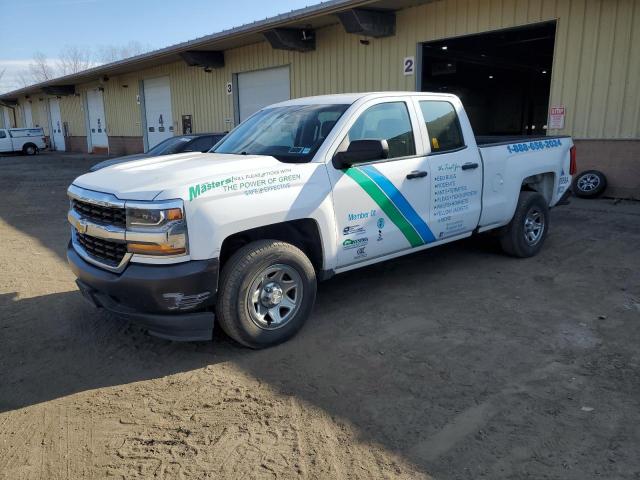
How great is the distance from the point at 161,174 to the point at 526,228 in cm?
453

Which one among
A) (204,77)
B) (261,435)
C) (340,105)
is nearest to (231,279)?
(261,435)

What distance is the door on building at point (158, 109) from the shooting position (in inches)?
956

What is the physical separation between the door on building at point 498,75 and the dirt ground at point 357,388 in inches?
346

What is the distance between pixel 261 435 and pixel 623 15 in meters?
10.6

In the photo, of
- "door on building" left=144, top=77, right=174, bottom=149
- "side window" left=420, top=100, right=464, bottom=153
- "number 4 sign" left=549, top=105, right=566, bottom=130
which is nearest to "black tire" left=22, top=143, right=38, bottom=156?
"door on building" left=144, top=77, right=174, bottom=149

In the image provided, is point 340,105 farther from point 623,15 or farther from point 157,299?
point 623,15

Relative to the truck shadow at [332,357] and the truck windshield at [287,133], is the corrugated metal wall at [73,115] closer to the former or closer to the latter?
the truck windshield at [287,133]

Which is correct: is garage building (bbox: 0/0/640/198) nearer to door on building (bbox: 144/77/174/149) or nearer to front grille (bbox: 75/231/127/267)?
door on building (bbox: 144/77/174/149)

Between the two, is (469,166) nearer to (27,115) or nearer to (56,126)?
(56,126)

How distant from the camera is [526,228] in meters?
6.40

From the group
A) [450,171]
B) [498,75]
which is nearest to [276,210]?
[450,171]

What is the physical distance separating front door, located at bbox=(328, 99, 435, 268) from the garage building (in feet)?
24.1

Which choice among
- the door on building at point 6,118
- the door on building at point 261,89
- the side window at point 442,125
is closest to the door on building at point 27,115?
the door on building at point 6,118

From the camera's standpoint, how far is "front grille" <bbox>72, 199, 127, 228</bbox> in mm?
3656
